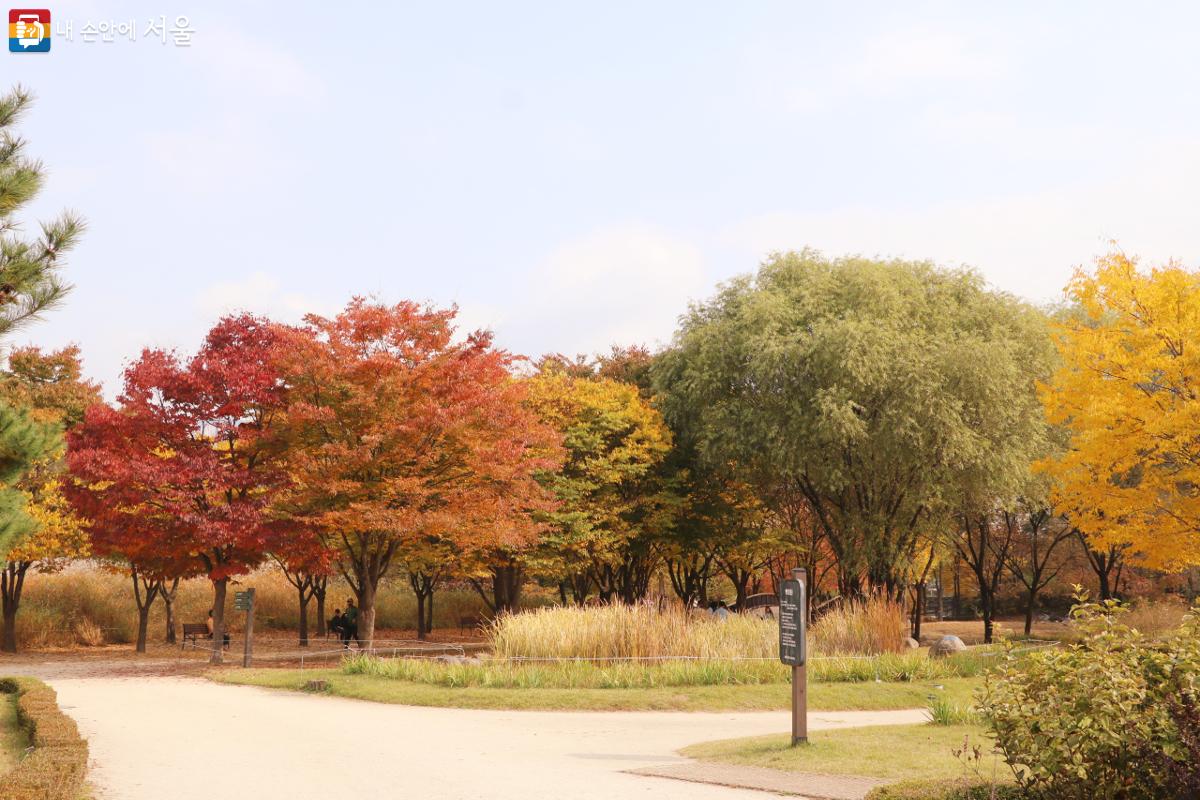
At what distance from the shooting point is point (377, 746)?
11711mm

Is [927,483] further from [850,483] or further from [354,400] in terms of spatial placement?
[354,400]

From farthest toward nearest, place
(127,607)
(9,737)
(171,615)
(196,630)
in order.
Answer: (127,607) < (171,615) < (196,630) < (9,737)

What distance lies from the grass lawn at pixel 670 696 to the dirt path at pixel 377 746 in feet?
1.55

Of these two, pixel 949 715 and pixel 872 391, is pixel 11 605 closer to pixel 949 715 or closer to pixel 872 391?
pixel 872 391

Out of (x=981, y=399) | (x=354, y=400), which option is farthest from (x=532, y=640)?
(x=981, y=399)

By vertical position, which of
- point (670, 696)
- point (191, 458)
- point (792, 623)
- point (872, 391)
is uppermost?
point (872, 391)

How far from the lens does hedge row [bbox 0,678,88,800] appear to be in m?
7.87

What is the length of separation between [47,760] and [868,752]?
309 inches

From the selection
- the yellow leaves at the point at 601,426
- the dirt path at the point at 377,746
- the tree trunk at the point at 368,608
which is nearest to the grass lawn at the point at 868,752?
the dirt path at the point at 377,746

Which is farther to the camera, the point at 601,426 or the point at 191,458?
the point at 601,426

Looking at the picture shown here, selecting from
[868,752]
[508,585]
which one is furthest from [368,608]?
[868,752]

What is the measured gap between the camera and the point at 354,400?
22297mm

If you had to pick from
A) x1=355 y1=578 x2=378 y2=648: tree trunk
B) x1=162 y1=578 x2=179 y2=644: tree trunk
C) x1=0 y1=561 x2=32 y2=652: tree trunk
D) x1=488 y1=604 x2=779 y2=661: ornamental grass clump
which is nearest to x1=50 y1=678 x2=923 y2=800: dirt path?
x1=488 y1=604 x2=779 y2=661: ornamental grass clump

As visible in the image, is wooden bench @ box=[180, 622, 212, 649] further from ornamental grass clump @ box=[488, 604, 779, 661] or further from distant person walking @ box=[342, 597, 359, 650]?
ornamental grass clump @ box=[488, 604, 779, 661]
